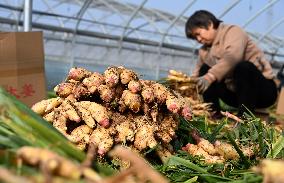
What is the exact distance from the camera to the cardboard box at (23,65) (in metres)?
2.28

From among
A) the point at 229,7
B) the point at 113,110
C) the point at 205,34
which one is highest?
the point at 229,7

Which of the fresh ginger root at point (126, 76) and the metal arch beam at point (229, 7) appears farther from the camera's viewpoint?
the metal arch beam at point (229, 7)

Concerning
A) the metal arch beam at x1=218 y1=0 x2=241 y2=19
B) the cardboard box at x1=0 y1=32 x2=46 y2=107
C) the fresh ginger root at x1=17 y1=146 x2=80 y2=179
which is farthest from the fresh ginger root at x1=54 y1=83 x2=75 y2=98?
the metal arch beam at x1=218 y1=0 x2=241 y2=19

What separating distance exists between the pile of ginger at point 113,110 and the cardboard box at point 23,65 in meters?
0.38

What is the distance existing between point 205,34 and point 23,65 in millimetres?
2226

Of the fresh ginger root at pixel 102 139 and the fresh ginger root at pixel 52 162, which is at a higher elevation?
the fresh ginger root at pixel 52 162

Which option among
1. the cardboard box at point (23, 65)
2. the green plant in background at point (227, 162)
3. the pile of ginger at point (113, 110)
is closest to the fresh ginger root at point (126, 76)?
the pile of ginger at point (113, 110)

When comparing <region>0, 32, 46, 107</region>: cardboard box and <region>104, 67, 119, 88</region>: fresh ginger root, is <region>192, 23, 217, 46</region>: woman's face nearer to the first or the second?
<region>0, 32, 46, 107</region>: cardboard box

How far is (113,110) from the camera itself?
1.97m

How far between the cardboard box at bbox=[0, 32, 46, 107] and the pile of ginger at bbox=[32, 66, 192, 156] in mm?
380

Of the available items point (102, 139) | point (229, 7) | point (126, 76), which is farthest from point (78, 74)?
point (229, 7)

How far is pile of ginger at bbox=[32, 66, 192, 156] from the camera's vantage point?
183 cm

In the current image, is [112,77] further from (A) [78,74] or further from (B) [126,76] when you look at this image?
(A) [78,74]

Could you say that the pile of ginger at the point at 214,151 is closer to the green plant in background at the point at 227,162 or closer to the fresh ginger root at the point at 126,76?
the green plant in background at the point at 227,162
